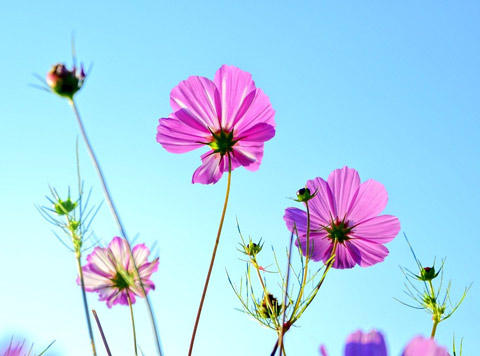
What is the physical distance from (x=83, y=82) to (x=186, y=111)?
24 centimetres

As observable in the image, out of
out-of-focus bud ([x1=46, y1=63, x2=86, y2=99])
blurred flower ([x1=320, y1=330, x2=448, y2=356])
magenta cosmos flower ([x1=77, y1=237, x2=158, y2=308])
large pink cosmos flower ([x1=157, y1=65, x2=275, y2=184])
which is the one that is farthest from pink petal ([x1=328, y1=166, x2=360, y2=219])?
blurred flower ([x1=320, y1=330, x2=448, y2=356])

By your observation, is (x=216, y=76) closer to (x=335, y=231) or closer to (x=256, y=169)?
(x=256, y=169)

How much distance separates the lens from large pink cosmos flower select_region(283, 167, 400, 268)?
28.6 inches

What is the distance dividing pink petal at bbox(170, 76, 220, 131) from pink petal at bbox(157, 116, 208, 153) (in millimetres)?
18

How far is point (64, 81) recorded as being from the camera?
450 millimetres

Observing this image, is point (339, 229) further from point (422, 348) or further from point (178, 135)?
point (422, 348)

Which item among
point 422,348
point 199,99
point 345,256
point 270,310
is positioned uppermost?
point 199,99

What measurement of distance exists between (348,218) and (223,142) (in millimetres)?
189

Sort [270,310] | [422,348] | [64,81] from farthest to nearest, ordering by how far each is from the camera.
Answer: [270,310], [64,81], [422,348]

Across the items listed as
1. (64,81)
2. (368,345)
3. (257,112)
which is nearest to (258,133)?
(257,112)

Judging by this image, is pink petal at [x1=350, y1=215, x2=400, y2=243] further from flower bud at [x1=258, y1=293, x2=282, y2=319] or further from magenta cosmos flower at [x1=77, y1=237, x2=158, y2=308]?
magenta cosmos flower at [x1=77, y1=237, x2=158, y2=308]

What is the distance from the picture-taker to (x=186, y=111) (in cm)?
71

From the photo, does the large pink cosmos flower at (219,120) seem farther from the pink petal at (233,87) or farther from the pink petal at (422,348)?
the pink petal at (422,348)

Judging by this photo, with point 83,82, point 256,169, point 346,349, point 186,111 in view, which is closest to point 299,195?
point 256,169
